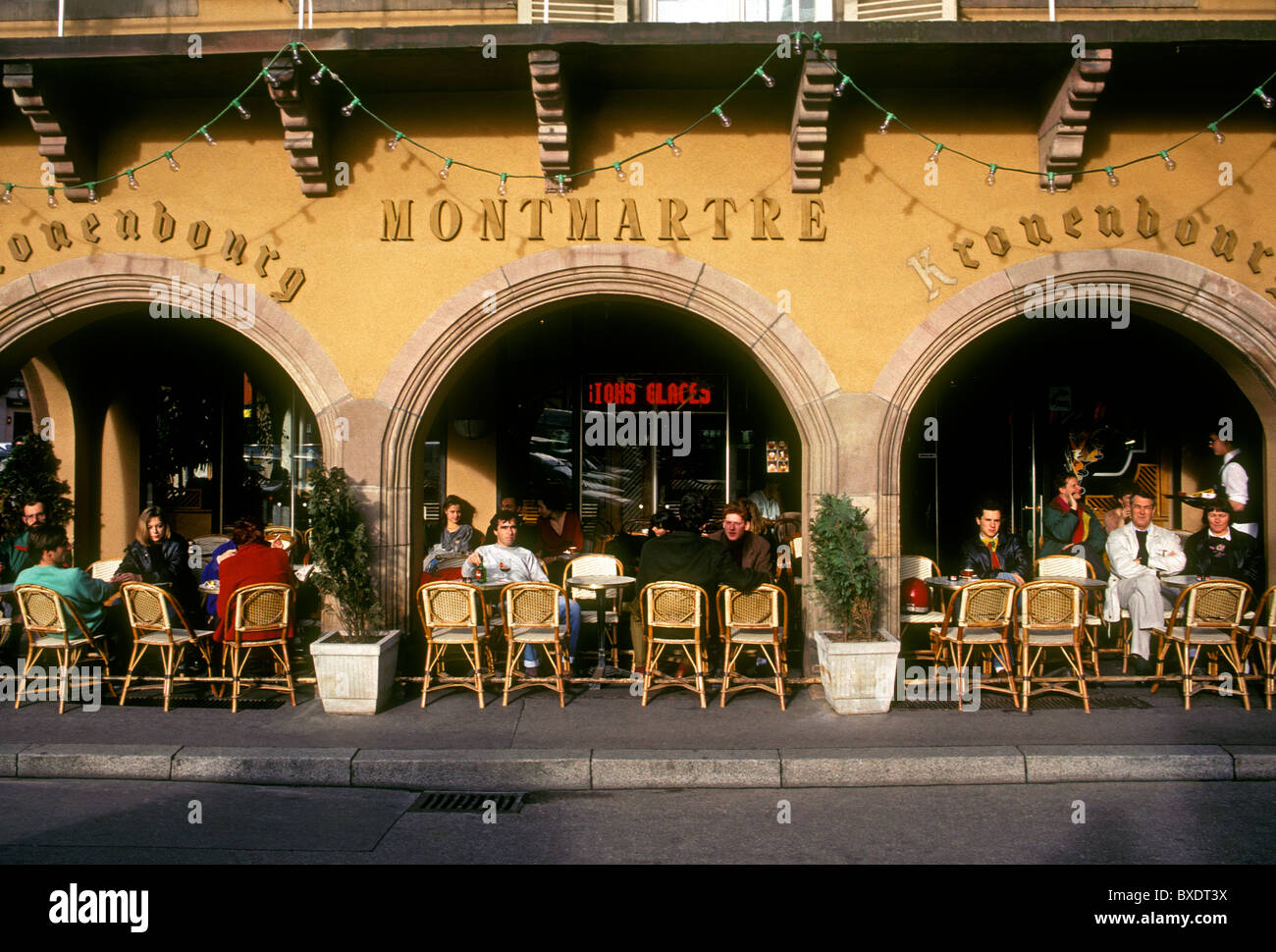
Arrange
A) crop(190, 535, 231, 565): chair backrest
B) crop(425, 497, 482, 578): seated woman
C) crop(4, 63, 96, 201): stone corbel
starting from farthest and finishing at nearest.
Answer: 1. crop(190, 535, 231, 565): chair backrest
2. crop(425, 497, 482, 578): seated woman
3. crop(4, 63, 96, 201): stone corbel

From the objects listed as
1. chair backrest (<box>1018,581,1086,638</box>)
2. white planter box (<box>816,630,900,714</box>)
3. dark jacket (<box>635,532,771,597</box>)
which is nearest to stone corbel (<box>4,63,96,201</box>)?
dark jacket (<box>635,532,771,597</box>)

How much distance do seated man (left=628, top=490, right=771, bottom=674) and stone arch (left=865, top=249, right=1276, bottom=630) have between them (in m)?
1.40

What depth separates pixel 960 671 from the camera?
7.32 meters

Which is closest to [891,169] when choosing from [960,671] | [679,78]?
[679,78]

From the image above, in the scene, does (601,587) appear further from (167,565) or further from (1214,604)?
(1214,604)

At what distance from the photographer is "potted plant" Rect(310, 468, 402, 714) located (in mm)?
7121

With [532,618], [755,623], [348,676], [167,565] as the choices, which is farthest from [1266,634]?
[167,565]

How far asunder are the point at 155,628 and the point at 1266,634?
877 centimetres

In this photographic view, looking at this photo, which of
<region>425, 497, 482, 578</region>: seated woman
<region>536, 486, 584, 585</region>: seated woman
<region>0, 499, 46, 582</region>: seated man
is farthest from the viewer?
<region>536, 486, 584, 585</region>: seated woman

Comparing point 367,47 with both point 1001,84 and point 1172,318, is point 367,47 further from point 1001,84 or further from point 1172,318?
point 1172,318

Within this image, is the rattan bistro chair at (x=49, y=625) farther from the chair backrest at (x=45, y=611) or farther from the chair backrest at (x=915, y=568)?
the chair backrest at (x=915, y=568)

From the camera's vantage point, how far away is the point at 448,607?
7.38 meters

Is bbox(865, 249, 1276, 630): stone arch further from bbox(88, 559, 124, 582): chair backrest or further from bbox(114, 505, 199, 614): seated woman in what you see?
bbox(88, 559, 124, 582): chair backrest

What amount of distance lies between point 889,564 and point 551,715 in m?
3.09
